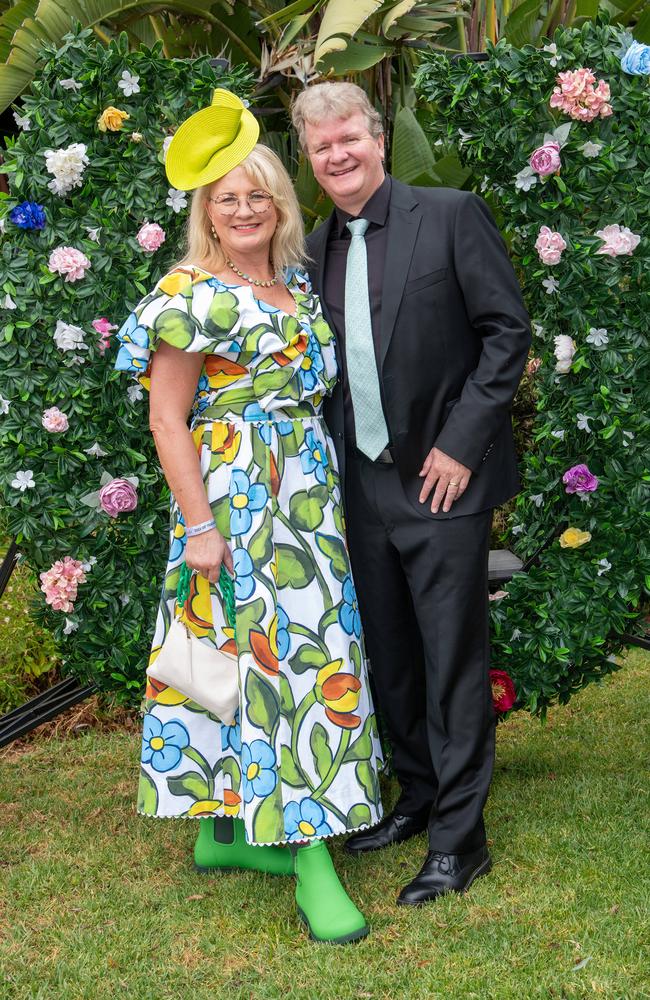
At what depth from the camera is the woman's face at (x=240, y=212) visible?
9.45 feet

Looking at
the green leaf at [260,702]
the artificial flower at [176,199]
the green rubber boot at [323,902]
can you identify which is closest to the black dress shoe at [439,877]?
the green rubber boot at [323,902]

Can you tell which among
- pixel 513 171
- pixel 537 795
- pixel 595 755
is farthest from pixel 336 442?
pixel 595 755

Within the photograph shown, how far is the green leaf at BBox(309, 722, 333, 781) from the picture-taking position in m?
3.01

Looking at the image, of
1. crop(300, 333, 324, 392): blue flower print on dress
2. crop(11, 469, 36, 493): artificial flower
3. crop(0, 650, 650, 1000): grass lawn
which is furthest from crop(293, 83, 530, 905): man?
crop(11, 469, 36, 493): artificial flower

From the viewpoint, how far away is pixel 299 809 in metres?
2.98

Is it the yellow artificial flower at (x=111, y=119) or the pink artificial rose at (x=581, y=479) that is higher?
the yellow artificial flower at (x=111, y=119)

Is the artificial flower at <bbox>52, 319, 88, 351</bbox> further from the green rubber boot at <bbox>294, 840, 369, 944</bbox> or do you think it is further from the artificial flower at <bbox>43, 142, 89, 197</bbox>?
the green rubber boot at <bbox>294, 840, 369, 944</bbox>

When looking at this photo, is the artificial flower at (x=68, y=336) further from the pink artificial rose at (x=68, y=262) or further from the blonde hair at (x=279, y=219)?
the blonde hair at (x=279, y=219)

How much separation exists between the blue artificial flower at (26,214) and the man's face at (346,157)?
926mm

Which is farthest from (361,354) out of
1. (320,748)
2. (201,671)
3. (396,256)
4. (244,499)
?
(320,748)

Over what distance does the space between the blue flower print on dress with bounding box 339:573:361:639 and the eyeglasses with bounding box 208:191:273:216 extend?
106 centimetres

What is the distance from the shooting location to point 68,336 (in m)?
3.41

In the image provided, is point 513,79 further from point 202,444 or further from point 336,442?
point 202,444

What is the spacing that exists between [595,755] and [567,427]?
1482 mm
